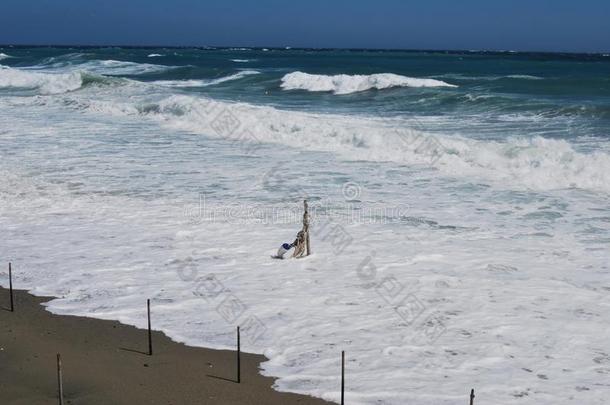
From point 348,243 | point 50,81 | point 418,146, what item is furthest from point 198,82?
point 348,243

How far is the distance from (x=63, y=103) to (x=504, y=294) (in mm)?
29760

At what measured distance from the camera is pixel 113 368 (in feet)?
24.1

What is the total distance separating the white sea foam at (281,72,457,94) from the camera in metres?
44.3

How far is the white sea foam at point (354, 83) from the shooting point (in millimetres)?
44312

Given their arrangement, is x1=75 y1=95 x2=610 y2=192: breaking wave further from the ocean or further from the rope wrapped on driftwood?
the rope wrapped on driftwood

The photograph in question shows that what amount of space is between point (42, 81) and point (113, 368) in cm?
4308

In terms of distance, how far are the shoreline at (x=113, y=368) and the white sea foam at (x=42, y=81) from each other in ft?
120

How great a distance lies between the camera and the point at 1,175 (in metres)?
17.3

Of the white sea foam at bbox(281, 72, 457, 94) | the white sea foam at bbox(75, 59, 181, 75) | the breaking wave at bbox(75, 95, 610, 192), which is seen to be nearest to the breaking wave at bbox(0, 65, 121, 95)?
the white sea foam at bbox(281, 72, 457, 94)

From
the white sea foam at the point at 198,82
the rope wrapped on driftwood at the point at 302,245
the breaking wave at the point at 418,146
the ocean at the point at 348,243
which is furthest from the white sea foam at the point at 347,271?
the white sea foam at the point at 198,82

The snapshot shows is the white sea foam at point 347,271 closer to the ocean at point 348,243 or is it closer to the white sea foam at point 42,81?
the ocean at point 348,243

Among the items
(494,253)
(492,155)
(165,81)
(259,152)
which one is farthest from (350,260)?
(165,81)

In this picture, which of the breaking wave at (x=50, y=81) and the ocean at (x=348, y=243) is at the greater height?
the breaking wave at (x=50, y=81)

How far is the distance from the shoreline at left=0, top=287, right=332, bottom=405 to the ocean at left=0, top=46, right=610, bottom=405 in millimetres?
314
